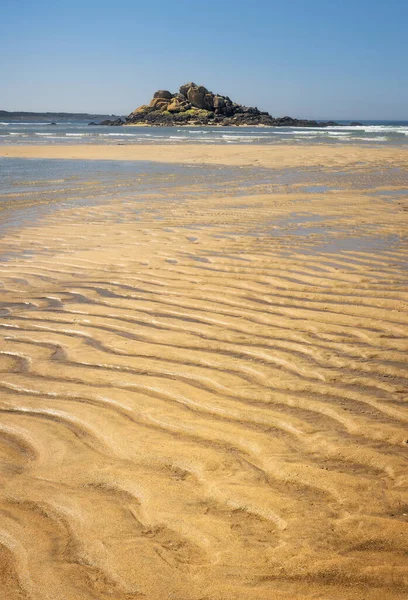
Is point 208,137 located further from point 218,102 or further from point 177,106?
point 177,106

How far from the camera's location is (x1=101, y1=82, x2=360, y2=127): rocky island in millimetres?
71875

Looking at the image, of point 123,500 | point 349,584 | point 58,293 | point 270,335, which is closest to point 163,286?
point 58,293

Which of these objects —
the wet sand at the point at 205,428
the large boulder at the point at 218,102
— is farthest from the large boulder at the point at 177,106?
the wet sand at the point at 205,428

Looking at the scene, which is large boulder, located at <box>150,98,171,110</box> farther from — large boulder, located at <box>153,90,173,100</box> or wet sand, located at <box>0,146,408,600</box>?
wet sand, located at <box>0,146,408,600</box>

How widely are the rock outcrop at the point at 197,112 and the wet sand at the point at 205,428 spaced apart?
6774 centimetres

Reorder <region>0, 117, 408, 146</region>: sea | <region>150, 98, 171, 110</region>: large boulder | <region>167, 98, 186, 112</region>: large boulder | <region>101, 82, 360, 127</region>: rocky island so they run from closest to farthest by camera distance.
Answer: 1. <region>0, 117, 408, 146</region>: sea
2. <region>101, 82, 360, 127</region>: rocky island
3. <region>167, 98, 186, 112</region>: large boulder
4. <region>150, 98, 171, 110</region>: large boulder

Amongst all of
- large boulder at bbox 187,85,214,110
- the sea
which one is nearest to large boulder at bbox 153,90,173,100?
large boulder at bbox 187,85,214,110

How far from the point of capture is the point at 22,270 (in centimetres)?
518

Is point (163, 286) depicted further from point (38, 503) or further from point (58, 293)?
point (38, 503)

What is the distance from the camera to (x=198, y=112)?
74438mm

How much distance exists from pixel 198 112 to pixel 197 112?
147 millimetres

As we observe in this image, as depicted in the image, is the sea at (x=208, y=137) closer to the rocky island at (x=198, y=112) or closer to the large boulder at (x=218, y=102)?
the rocky island at (x=198, y=112)

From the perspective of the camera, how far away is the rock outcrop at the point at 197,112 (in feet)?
236

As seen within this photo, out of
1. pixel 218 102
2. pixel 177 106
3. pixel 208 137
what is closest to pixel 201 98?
pixel 218 102
